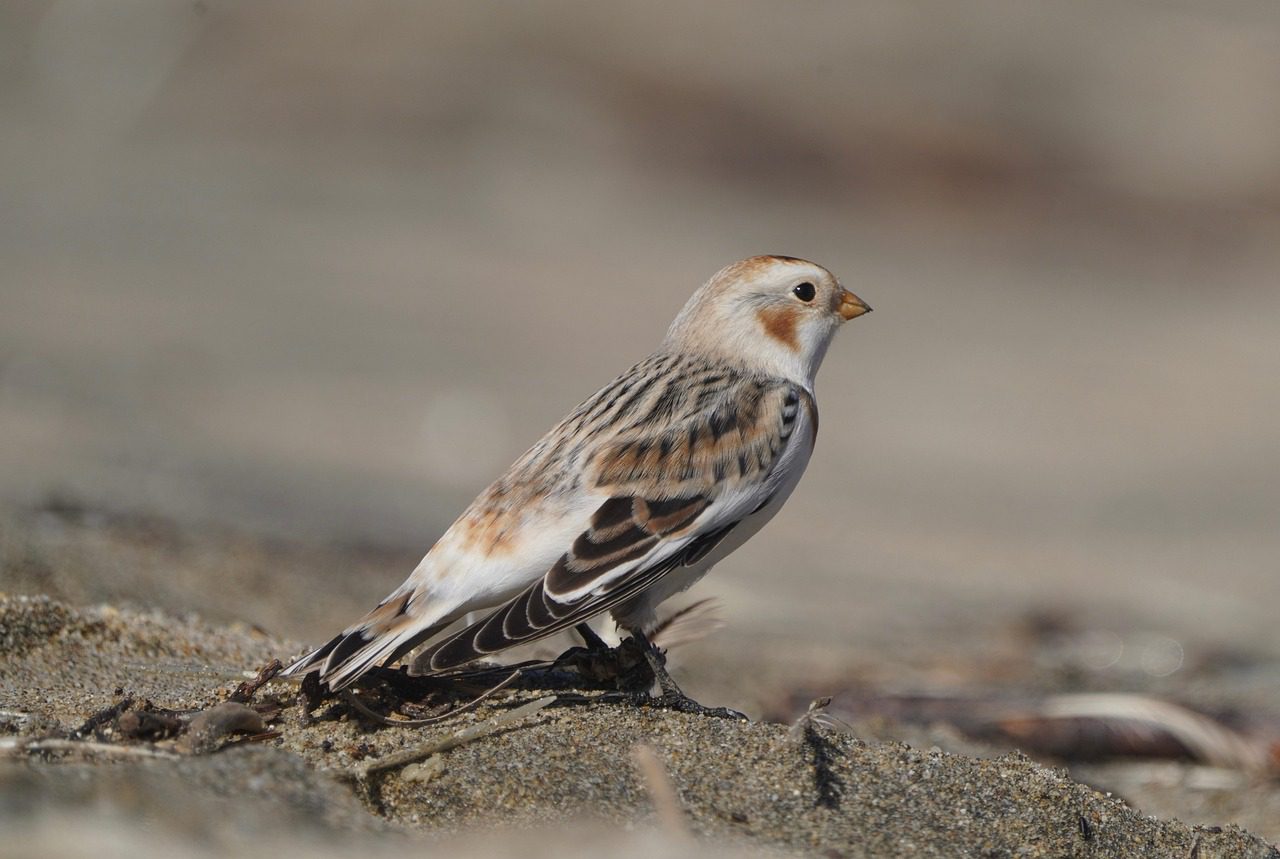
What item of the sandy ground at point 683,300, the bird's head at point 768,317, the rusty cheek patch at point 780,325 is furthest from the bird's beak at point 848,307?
the sandy ground at point 683,300

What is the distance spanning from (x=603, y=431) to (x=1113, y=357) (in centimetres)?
886

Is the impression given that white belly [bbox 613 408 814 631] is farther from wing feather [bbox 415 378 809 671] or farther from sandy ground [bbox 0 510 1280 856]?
sandy ground [bbox 0 510 1280 856]

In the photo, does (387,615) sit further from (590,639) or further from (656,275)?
(656,275)

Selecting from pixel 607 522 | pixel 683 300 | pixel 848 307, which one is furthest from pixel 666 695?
pixel 683 300

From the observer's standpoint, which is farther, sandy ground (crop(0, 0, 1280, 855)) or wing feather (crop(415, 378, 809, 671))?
sandy ground (crop(0, 0, 1280, 855))

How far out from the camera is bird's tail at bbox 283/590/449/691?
2996 mm

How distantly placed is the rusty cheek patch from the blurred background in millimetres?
1754

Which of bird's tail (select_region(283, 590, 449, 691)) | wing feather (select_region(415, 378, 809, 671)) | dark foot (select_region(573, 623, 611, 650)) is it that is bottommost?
bird's tail (select_region(283, 590, 449, 691))

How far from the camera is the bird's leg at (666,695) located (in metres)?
3.18

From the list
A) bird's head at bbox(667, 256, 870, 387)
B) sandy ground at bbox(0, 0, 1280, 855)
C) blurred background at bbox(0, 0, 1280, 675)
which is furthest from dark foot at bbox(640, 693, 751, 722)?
blurred background at bbox(0, 0, 1280, 675)

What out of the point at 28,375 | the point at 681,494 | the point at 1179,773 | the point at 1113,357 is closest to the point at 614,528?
the point at 681,494

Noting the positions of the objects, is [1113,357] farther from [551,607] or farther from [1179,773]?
[551,607]

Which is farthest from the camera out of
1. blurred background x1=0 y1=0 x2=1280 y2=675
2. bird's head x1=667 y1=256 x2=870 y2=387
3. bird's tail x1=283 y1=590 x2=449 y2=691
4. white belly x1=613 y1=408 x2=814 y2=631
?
blurred background x1=0 y1=0 x2=1280 y2=675

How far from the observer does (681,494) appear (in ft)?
11.7
